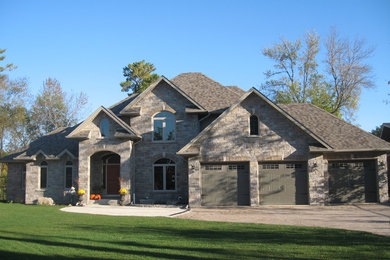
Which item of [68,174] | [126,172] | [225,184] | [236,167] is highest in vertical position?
[236,167]

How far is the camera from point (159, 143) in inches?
896

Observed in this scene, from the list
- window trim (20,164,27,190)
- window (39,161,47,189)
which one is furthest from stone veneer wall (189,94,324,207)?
window trim (20,164,27,190)

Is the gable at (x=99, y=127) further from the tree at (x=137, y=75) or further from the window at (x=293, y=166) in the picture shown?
the tree at (x=137, y=75)

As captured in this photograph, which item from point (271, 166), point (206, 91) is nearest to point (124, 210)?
point (271, 166)

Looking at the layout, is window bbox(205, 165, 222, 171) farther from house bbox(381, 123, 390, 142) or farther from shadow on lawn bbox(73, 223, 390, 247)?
house bbox(381, 123, 390, 142)

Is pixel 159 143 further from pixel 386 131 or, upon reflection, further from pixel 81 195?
pixel 386 131

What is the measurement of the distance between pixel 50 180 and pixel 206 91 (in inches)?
493

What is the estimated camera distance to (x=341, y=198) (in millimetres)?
19984

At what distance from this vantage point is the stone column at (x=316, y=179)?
1934 cm

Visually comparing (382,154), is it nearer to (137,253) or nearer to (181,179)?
(181,179)

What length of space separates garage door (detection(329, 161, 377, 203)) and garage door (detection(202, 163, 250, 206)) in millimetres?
4948

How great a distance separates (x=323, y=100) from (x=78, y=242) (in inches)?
1359

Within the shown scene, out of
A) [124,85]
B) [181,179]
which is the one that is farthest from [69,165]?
[124,85]

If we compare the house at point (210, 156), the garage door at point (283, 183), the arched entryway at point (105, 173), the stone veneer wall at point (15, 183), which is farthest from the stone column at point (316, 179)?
the stone veneer wall at point (15, 183)
